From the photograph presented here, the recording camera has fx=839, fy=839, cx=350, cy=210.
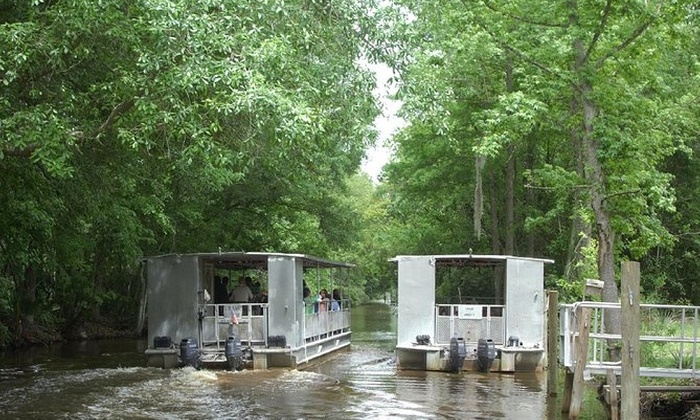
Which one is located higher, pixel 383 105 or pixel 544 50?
pixel 544 50

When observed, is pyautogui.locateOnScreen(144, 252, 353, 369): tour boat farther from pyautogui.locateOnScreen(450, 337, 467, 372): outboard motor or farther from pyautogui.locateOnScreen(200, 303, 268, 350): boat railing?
pyautogui.locateOnScreen(450, 337, 467, 372): outboard motor

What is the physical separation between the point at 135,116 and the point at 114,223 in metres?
15.7

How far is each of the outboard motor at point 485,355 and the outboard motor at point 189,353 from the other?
7040mm

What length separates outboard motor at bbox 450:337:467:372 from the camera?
20984 millimetres

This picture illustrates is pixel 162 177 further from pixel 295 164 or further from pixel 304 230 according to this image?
pixel 304 230

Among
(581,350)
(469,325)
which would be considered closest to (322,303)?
(469,325)

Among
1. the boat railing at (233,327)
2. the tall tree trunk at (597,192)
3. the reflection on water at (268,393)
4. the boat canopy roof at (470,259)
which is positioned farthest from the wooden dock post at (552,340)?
the boat railing at (233,327)

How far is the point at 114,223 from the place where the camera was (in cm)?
2725

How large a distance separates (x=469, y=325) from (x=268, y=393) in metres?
6.87

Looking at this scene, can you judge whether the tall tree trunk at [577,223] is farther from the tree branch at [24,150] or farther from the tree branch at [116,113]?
the tree branch at [24,150]

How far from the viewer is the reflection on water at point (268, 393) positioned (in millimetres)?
15023

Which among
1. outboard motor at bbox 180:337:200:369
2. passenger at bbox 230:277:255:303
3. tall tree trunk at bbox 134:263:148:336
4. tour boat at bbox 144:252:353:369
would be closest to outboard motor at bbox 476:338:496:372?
tour boat at bbox 144:252:353:369

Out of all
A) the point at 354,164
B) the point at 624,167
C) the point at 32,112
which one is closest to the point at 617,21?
the point at 624,167

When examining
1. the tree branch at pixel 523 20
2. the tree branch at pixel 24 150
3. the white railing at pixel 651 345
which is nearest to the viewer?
Result: the tree branch at pixel 24 150
